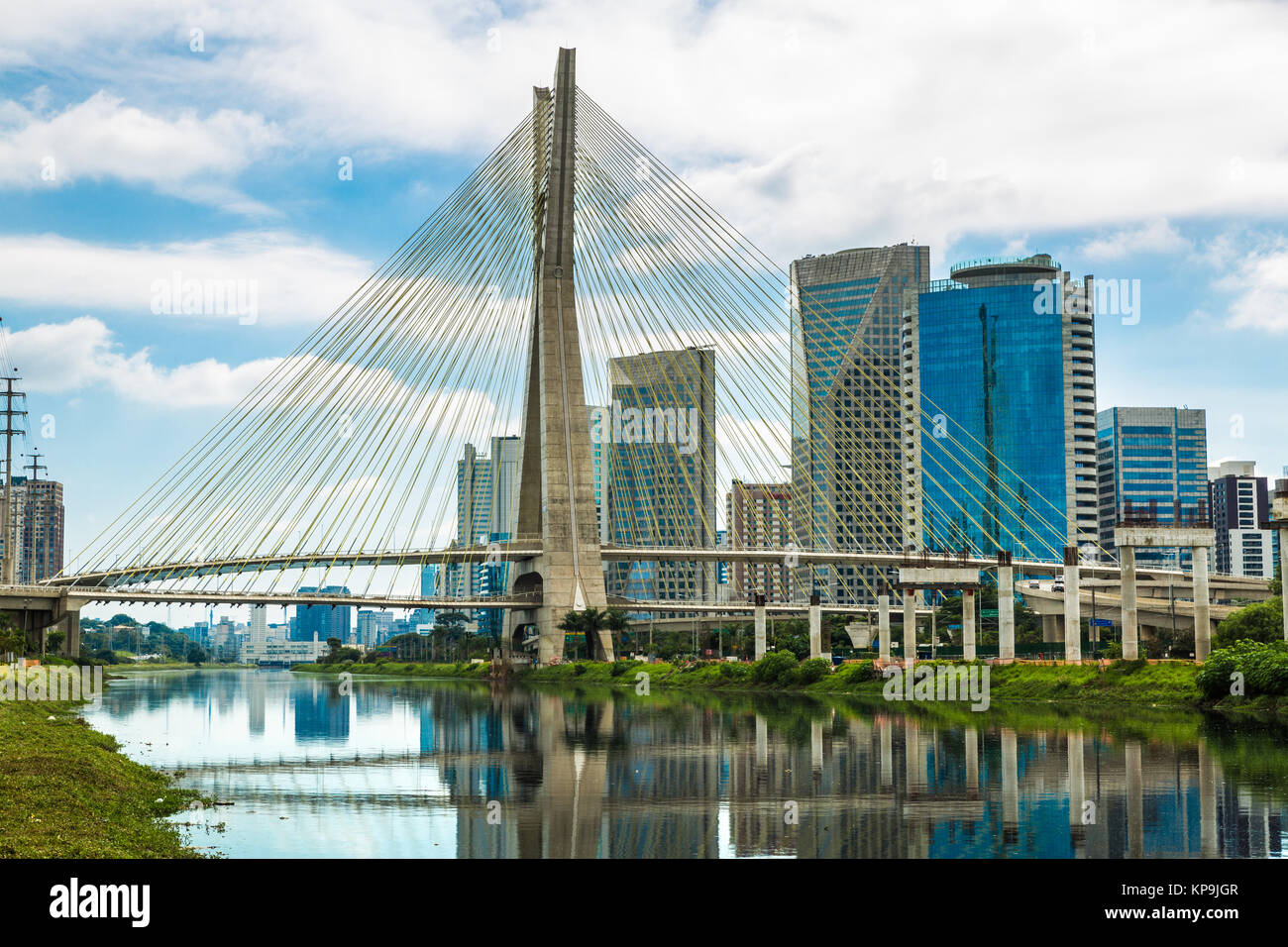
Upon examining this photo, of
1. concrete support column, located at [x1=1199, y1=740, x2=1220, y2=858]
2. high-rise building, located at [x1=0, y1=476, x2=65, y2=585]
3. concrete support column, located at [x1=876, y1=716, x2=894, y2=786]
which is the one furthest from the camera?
high-rise building, located at [x1=0, y1=476, x2=65, y2=585]

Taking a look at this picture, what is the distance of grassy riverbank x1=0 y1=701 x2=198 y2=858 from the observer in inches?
648

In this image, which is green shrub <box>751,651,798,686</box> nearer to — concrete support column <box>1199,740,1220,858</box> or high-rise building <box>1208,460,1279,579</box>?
concrete support column <box>1199,740,1220,858</box>

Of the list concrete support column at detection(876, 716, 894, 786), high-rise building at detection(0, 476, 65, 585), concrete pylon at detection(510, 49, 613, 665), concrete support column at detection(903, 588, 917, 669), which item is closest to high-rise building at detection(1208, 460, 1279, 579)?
concrete pylon at detection(510, 49, 613, 665)

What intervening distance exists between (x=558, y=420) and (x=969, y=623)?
3151cm

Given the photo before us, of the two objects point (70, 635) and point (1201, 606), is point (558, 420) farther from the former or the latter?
point (1201, 606)

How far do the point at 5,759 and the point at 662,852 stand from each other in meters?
12.2

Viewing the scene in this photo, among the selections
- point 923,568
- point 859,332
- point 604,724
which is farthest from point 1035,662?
point 859,332

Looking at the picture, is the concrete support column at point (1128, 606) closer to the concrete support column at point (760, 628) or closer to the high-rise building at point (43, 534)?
the concrete support column at point (760, 628)

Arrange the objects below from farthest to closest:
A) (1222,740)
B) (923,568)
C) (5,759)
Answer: (923,568), (1222,740), (5,759)

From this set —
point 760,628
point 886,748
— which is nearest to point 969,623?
point 760,628

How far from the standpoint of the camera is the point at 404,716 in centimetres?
5438

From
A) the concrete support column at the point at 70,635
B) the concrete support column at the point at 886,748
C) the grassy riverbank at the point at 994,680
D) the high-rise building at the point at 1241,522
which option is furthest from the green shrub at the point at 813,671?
the high-rise building at the point at 1241,522

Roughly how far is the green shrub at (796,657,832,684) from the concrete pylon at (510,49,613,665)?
2400cm
